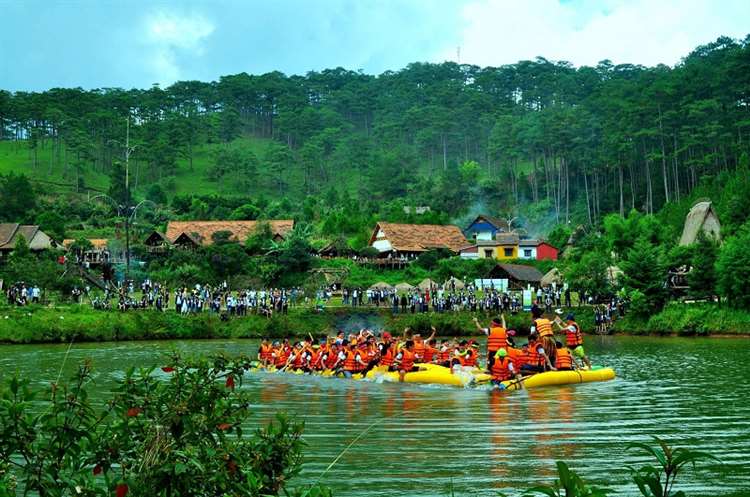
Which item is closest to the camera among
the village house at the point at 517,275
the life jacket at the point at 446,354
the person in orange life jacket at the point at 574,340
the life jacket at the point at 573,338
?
the person in orange life jacket at the point at 574,340

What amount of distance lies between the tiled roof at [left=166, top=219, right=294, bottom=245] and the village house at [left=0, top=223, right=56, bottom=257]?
10038 mm

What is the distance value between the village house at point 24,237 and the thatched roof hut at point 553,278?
112 feet

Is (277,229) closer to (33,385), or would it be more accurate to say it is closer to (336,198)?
(336,198)

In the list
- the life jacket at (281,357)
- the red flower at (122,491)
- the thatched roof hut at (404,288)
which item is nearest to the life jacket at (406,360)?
the life jacket at (281,357)

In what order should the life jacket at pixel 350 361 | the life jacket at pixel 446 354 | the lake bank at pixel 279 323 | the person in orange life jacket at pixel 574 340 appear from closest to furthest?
the person in orange life jacket at pixel 574 340 < the life jacket at pixel 446 354 < the life jacket at pixel 350 361 < the lake bank at pixel 279 323

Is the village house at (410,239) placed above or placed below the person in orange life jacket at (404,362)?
above

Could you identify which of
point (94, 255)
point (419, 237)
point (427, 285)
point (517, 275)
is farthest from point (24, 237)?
point (517, 275)

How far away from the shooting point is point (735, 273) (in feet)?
138

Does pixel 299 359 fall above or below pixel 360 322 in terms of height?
below

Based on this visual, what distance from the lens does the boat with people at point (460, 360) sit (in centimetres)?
2342

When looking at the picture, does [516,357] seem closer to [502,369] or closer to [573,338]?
[502,369]

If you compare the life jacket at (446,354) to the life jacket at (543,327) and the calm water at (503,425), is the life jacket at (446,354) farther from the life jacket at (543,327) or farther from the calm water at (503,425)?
the life jacket at (543,327)

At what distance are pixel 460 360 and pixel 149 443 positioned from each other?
20130mm

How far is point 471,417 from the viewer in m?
18.8
